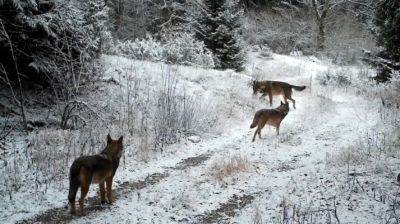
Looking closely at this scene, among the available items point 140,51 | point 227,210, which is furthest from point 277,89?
point 227,210

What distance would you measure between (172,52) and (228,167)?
1215cm

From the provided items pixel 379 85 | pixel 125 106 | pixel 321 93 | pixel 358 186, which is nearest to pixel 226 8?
pixel 321 93

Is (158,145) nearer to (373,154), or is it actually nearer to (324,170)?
(324,170)

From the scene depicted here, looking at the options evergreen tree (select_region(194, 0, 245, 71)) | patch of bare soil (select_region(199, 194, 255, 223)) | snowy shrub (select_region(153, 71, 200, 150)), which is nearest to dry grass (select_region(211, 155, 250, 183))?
patch of bare soil (select_region(199, 194, 255, 223))

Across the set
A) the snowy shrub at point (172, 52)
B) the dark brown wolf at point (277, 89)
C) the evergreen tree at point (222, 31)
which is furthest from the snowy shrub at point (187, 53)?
the dark brown wolf at point (277, 89)

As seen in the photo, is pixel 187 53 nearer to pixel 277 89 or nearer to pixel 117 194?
pixel 277 89

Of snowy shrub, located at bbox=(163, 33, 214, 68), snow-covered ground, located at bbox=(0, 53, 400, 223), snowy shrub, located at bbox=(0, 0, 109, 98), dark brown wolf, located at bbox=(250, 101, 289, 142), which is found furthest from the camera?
snowy shrub, located at bbox=(163, 33, 214, 68)

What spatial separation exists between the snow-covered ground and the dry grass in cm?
5

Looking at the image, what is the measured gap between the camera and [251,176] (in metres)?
8.87

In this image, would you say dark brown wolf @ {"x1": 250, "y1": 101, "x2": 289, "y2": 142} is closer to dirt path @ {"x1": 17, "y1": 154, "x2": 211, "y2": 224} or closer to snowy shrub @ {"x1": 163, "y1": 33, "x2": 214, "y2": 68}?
dirt path @ {"x1": 17, "y1": 154, "x2": 211, "y2": 224}

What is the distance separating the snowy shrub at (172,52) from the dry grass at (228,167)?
423 inches

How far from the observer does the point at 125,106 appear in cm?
1298

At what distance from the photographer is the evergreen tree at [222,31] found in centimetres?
2172

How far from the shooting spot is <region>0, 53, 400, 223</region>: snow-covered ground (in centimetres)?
679
